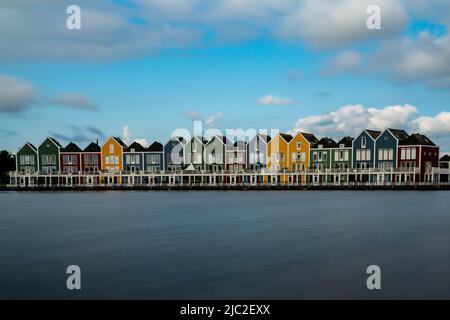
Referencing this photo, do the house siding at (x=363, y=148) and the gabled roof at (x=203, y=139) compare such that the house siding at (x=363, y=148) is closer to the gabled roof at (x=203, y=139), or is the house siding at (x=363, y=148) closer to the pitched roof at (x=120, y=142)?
the gabled roof at (x=203, y=139)

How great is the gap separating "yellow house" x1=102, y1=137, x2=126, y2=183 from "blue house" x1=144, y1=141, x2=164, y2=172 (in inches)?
227

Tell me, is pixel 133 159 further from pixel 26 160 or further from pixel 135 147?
pixel 26 160

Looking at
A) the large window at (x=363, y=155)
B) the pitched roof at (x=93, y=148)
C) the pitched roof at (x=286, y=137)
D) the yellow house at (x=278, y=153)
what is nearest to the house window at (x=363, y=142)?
the large window at (x=363, y=155)

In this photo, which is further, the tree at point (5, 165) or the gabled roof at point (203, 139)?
the tree at point (5, 165)

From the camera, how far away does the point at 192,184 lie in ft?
283

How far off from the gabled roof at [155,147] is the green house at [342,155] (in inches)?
1416

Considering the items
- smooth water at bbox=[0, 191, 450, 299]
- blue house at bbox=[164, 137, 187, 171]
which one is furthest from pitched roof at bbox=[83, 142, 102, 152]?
smooth water at bbox=[0, 191, 450, 299]

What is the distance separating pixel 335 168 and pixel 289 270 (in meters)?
69.4

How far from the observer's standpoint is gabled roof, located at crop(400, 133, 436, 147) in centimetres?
7131

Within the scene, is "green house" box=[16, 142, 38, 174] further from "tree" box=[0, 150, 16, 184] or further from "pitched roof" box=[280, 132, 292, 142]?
"pitched roof" box=[280, 132, 292, 142]

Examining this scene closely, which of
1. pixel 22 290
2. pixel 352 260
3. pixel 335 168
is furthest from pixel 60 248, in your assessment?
pixel 335 168

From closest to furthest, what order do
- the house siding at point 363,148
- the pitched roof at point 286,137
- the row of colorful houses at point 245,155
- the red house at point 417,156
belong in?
the red house at point 417,156, the row of colorful houses at point 245,155, the house siding at point 363,148, the pitched roof at point 286,137

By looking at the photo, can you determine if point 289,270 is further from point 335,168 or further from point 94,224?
point 335,168

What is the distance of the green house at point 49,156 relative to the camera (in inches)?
3679
